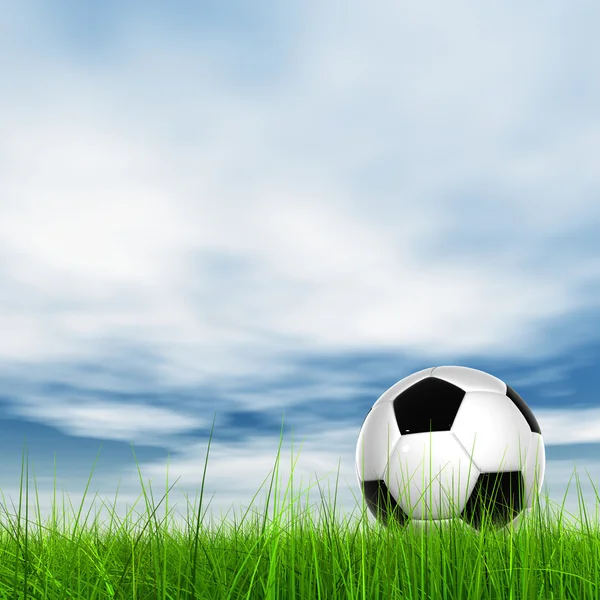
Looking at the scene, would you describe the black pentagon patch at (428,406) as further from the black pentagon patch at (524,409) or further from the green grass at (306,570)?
the green grass at (306,570)

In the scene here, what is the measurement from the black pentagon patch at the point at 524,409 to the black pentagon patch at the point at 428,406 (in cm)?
64

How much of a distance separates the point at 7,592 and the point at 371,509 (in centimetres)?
360

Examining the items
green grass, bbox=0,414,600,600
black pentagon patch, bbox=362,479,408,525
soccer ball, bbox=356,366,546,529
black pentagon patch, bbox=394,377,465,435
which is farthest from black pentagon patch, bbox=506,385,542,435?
green grass, bbox=0,414,600,600

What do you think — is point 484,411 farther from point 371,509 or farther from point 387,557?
point 387,557

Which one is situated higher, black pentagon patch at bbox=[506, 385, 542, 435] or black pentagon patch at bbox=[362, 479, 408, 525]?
black pentagon patch at bbox=[506, 385, 542, 435]

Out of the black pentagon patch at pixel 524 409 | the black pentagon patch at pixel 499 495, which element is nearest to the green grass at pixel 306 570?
the black pentagon patch at pixel 499 495

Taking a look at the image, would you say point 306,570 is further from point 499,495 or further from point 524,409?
point 524,409

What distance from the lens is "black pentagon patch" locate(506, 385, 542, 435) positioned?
5.98 meters

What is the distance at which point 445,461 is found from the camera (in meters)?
5.34

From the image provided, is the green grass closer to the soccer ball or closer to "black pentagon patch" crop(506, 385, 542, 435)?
the soccer ball

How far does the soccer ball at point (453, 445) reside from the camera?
529 cm

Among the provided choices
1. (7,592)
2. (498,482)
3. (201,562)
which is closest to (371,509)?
(498,482)

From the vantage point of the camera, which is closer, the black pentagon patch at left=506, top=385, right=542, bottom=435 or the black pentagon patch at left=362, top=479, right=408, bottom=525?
the black pentagon patch at left=362, top=479, right=408, bottom=525

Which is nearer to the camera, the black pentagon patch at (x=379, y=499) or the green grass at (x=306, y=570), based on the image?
the green grass at (x=306, y=570)
